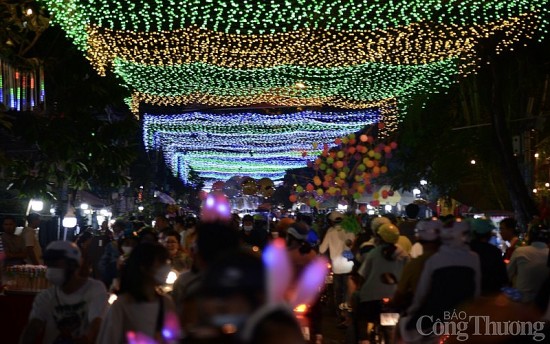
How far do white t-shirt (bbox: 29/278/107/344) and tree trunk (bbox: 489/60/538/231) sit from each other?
2131cm

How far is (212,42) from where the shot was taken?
737 inches

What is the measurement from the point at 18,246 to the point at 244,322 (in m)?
13.5

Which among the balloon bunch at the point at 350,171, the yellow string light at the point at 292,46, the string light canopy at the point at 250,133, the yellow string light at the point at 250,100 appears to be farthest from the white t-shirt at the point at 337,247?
the string light canopy at the point at 250,133

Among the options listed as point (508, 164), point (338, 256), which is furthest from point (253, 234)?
point (508, 164)

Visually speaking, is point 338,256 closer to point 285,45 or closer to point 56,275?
point 285,45

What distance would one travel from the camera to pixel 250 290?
3029 mm

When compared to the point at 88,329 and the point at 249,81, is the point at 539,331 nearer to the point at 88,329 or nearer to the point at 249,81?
the point at 88,329

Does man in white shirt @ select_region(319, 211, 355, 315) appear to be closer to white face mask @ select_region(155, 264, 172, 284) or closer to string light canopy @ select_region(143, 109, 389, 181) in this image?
string light canopy @ select_region(143, 109, 389, 181)

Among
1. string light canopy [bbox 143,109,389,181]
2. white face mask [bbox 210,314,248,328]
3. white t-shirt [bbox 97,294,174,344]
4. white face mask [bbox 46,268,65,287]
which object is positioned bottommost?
white t-shirt [bbox 97,294,174,344]

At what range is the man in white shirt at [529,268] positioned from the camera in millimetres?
10703

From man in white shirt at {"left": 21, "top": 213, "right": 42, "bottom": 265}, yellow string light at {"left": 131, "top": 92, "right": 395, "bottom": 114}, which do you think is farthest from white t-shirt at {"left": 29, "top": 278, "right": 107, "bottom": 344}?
yellow string light at {"left": 131, "top": 92, "right": 395, "bottom": 114}

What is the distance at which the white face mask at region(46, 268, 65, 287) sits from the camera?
253 inches

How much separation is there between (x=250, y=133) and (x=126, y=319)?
2605 cm

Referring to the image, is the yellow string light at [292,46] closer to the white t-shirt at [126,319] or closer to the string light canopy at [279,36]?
the string light canopy at [279,36]
